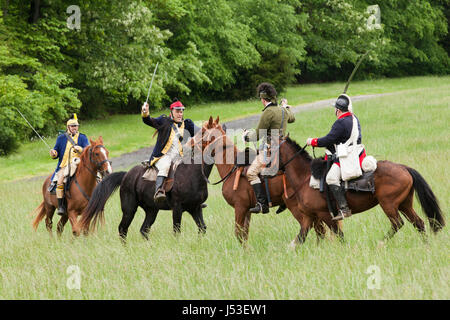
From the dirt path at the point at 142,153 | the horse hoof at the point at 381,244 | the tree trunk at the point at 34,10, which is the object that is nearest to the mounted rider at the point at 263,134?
the horse hoof at the point at 381,244

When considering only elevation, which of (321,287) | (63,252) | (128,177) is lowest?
(63,252)

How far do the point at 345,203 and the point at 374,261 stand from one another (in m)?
1.48

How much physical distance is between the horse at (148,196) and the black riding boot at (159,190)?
18cm

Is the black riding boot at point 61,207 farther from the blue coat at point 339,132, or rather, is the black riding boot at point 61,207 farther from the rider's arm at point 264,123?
the blue coat at point 339,132

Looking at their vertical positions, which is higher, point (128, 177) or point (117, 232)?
point (128, 177)

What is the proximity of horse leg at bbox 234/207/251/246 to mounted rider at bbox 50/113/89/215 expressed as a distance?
3756 millimetres

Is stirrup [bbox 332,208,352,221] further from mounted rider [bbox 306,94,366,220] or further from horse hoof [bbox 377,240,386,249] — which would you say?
horse hoof [bbox 377,240,386,249]

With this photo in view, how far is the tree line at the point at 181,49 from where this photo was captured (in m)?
27.1

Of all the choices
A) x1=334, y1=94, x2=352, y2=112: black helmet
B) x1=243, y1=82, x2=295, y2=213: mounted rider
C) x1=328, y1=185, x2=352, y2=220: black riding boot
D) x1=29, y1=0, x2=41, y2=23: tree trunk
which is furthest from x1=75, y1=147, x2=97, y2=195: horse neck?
x1=29, y1=0, x2=41, y2=23: tree trunk

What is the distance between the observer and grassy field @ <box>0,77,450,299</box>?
6.19 m

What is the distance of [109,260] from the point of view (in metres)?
7.95

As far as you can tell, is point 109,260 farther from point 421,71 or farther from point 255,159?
point 421,71

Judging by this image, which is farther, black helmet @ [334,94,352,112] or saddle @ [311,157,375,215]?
black helmet @ [334,94,352,112]
